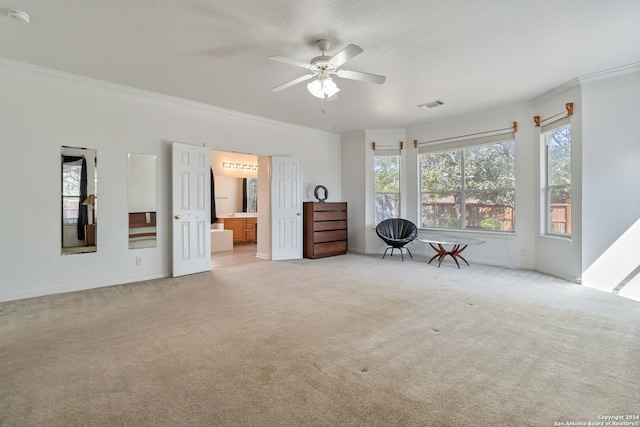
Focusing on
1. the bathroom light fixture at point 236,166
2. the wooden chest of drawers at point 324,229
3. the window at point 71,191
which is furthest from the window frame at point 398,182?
the window at point 71,191

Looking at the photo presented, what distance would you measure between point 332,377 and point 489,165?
5.12 meters

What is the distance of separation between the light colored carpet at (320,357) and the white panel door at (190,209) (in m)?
0.91

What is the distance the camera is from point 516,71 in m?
3.84

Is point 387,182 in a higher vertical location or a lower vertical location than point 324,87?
lower

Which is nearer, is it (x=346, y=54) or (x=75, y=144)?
(x=346, y=54)

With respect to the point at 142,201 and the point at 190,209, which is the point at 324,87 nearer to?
the point at 190,209

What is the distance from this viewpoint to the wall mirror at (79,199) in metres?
3.92

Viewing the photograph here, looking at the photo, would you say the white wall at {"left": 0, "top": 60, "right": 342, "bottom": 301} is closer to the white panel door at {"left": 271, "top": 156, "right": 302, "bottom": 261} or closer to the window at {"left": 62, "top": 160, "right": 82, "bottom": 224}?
the window at {"left": 62, "top": 160, "right": 82, "bottom": 224}

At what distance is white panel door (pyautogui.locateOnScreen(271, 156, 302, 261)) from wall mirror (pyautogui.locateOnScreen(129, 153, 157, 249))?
82.5 inches

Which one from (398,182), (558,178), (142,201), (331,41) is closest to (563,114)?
(558,178)

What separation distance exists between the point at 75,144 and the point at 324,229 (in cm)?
419

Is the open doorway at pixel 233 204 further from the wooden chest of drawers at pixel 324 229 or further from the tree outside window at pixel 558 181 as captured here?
the tree outside window at pixel 558 181

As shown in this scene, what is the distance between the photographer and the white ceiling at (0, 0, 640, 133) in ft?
8.48

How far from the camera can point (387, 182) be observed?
6914 millimetres
